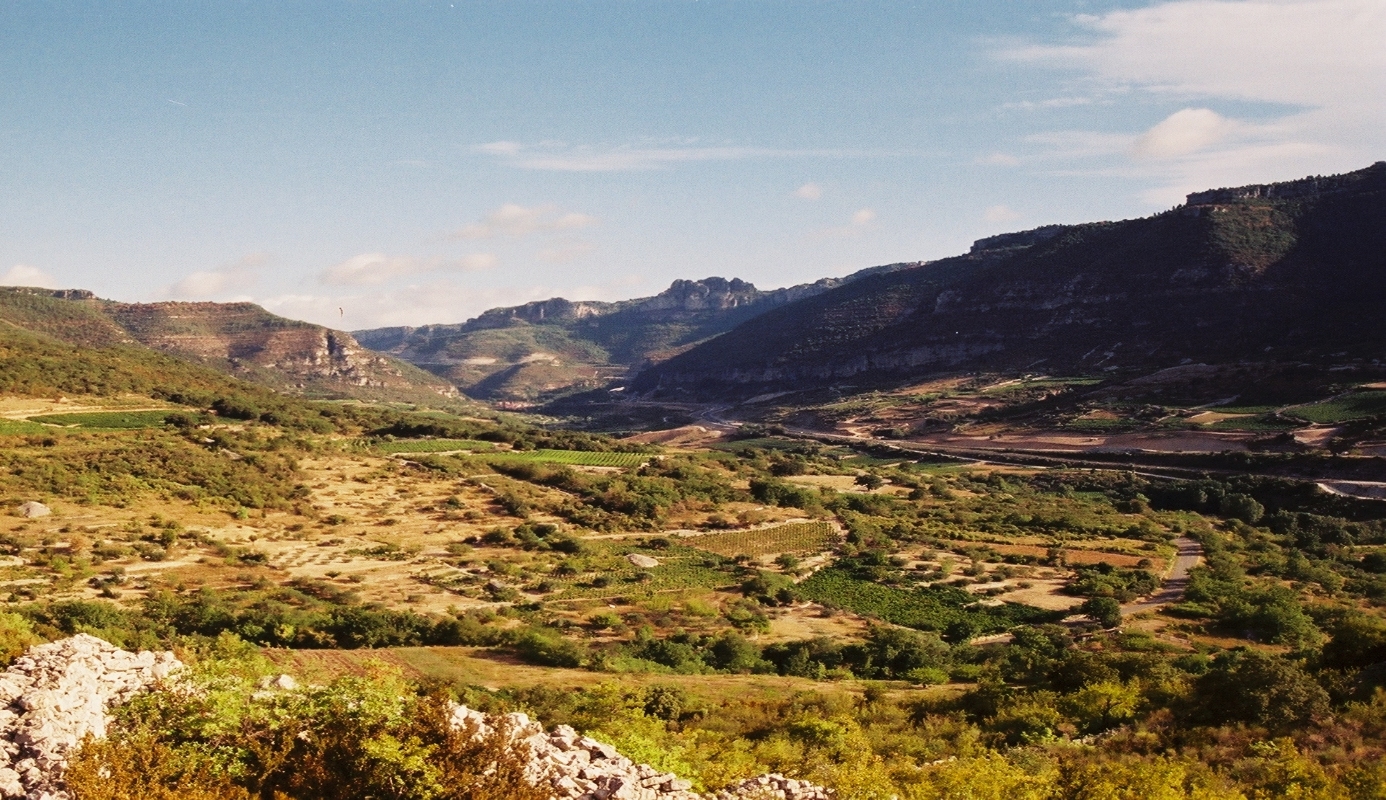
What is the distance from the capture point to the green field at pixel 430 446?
6938cm

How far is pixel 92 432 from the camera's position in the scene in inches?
2069

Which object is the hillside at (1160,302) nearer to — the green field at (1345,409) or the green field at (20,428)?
the green field at (1345,409)

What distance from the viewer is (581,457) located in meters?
76.1

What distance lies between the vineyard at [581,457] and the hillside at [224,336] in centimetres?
9228

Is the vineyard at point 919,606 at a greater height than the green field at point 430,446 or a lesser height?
lesser

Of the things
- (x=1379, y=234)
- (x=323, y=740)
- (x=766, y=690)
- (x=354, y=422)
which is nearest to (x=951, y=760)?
(x=766, y=690)

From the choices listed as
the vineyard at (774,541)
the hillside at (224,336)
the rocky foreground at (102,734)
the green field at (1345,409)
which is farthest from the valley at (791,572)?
the hillside at (224,336)

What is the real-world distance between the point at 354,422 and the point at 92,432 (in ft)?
89.7

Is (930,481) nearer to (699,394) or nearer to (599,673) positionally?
(599,673)

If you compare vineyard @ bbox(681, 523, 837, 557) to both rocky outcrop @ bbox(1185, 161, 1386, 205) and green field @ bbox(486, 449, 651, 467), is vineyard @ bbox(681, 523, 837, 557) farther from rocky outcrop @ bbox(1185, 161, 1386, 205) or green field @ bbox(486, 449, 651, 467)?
rocky outcrop @ bbox(1185, 161, 1386, 205)

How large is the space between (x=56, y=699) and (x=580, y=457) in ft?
211

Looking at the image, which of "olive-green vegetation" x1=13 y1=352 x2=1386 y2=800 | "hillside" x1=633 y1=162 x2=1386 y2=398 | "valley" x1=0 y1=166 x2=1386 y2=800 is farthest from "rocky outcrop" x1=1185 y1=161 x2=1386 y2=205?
"olive-green vegetation" x1=13 y1=352 x2=1386 y2=800

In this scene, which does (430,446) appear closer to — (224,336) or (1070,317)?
(1070,317)

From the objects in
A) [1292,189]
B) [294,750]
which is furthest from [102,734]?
[1292,189]
